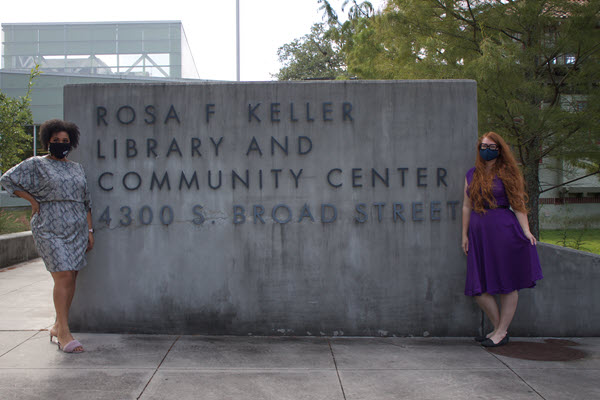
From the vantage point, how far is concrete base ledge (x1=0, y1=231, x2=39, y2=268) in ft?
31.4

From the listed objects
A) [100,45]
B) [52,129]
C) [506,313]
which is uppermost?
[100,45]

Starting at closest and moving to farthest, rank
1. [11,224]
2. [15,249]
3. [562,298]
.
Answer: [562,298]
[15,249]
[11,224]

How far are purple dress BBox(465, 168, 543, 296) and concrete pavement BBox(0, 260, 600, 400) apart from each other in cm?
61

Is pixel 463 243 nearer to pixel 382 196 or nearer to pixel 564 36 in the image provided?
pixel 382 196

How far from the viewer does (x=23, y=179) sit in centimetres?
439

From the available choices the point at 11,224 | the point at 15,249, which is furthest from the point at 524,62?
the point at 11,224

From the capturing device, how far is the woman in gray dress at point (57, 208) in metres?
4.40

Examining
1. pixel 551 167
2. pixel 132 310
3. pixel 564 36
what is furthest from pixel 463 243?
pixel 551 167

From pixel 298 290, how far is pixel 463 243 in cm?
161

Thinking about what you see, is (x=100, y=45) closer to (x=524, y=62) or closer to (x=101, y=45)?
(x=101, y=45)

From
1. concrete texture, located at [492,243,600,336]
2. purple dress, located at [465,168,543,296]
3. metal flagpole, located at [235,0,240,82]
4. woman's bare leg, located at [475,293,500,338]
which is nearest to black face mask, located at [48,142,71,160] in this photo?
purple dress, located at [465,168,543,296]

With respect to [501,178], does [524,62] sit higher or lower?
higher

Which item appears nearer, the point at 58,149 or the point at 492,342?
the point at 58,149

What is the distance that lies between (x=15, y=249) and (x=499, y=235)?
353 inches
